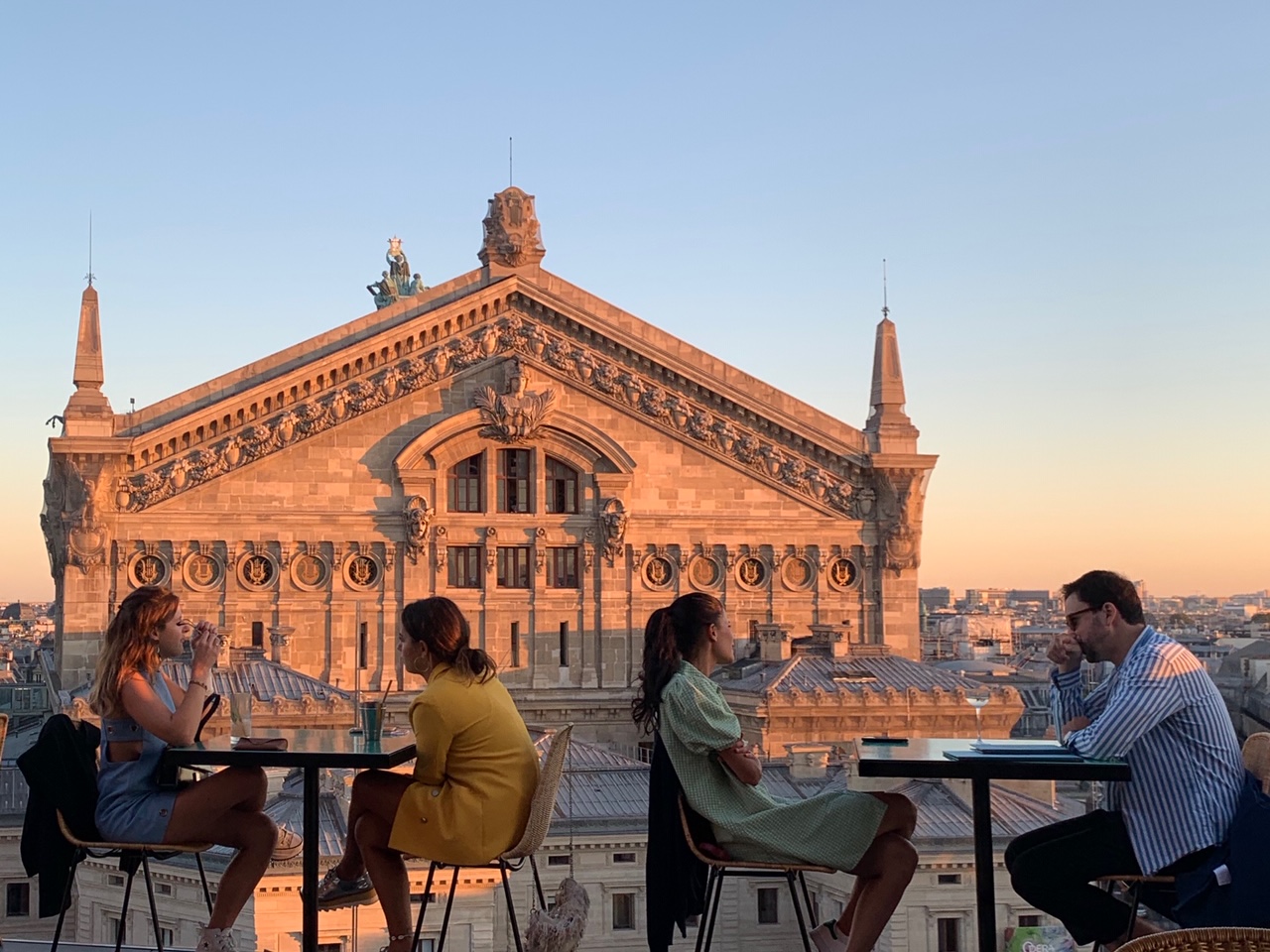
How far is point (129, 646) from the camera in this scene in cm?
1089

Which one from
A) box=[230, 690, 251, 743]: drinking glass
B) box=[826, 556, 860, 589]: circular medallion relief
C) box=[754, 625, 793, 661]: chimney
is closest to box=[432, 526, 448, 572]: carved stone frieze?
box=[754, 625, 793, 661]: chimney

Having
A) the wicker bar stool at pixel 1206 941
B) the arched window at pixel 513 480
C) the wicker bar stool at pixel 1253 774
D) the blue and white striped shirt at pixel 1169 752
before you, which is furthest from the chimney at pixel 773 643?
the wicker bar stool at pixel 1206 941

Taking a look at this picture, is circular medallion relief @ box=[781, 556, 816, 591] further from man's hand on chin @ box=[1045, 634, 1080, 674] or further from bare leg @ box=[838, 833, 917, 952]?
bare leg @ box=[838, 833, 917, 952]

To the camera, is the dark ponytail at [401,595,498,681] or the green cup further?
the green cup

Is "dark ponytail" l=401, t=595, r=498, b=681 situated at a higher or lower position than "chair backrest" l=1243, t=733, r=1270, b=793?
higher

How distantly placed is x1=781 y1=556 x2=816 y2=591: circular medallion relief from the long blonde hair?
31659 mm

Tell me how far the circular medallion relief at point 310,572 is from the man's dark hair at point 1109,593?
3046 centimetres

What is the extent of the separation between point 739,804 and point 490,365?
3086cm

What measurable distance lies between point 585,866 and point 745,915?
328 cm

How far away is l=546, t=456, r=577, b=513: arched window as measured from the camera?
41.3 meters

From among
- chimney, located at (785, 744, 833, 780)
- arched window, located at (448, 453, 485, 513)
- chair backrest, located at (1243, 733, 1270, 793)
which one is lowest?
chimney, located at (785, 744, 833, 780)

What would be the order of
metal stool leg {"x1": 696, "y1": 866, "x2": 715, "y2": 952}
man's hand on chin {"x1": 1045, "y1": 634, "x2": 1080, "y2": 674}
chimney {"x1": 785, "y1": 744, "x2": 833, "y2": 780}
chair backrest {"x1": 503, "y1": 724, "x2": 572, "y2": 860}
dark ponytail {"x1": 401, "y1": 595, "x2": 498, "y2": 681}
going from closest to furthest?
1. metal stool leg {"x1": 696, "y1": 866, "x2": 715, "y2": 952}
2. dark ponytail {"x1": 401, "y1": 595, "x2": 498, "y2": 681}
3. chair backrest {"x1": 503, "y1": 724, "x2": 572, "y2": 860}
4. man's hand on chin {"x1": 1045, "y1": 634, "x2": 1080, "y2": 674}
5. chimney {"x1": 785, "y1": 744, "x2": 833, "y2": 780}

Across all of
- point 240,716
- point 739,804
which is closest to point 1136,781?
point 739,804

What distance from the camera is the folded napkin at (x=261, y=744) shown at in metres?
11.2
